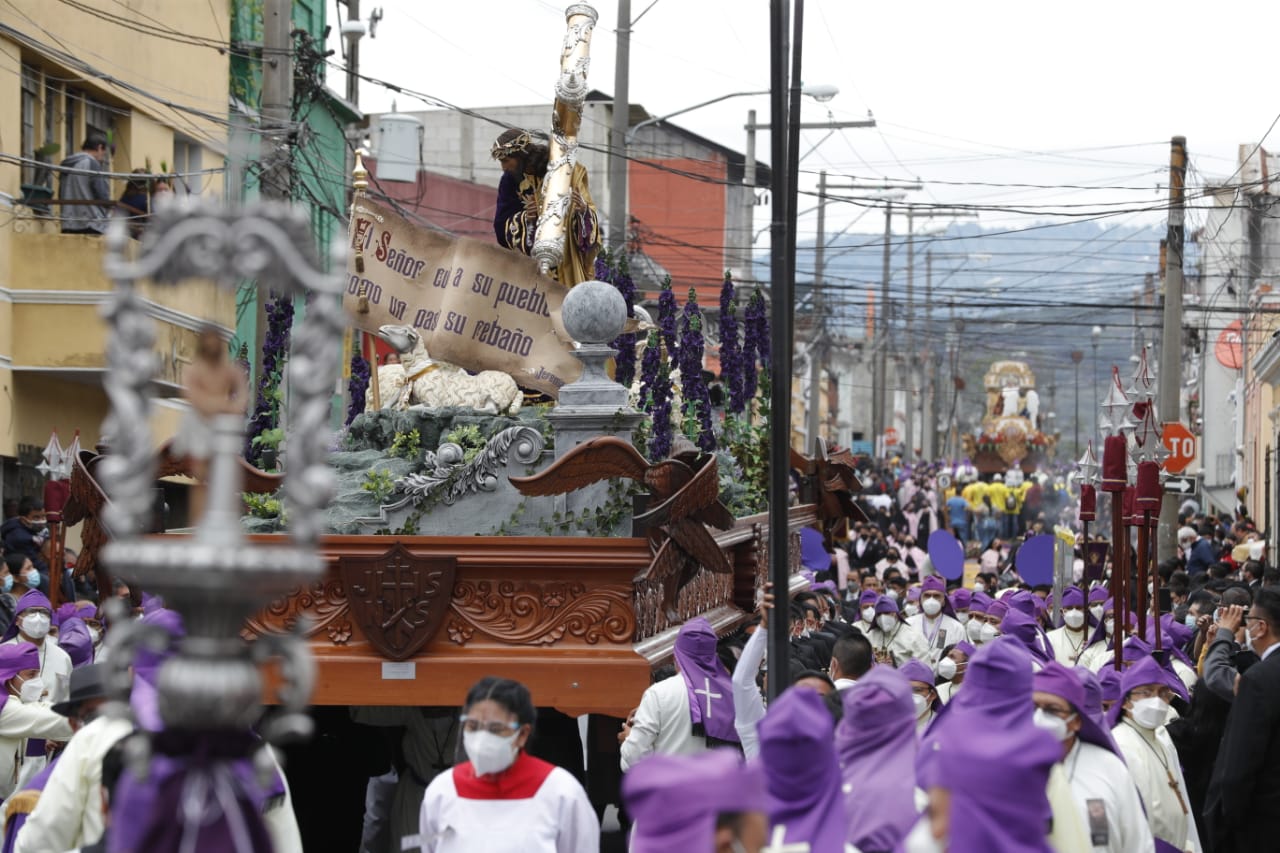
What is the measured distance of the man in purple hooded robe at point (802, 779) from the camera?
15.3 feet

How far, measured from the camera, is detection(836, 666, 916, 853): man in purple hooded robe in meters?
5.41

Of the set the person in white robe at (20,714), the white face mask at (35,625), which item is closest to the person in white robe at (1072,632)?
the white face mask at (35,625)

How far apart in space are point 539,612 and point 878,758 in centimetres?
416

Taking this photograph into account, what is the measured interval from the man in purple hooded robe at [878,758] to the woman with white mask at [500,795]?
924 millimetres

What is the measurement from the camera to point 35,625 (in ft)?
32.9

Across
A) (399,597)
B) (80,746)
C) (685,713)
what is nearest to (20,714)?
(399,597)

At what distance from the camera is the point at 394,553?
9.55 meters

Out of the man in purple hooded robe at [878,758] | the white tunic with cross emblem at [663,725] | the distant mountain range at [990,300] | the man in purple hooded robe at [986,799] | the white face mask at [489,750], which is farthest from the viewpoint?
the distant mountain range at [990,300]

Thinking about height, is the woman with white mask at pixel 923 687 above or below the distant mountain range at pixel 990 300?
below

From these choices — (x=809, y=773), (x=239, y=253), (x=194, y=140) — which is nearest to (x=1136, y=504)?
(x=809, y=773)

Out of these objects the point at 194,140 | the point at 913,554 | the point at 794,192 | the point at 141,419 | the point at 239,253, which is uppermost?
the point at 194,140

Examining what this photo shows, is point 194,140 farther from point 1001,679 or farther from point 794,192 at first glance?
point 1001,679

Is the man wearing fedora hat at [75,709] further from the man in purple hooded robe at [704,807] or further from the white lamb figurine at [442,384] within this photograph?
the white lamb figurine at [442,384]

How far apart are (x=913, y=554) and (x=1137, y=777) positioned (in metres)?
22.1
